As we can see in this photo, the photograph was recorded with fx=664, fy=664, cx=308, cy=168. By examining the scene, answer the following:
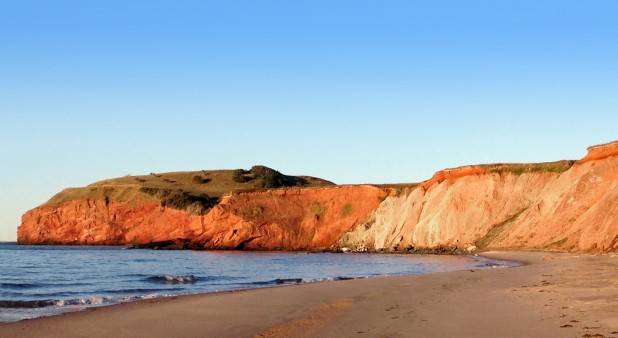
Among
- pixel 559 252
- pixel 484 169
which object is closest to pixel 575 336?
pixel 559 252

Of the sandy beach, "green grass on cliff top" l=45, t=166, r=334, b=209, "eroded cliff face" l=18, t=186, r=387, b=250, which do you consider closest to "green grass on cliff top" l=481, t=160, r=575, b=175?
"eroded cliff face" l=18, t=186, r=387, b=250

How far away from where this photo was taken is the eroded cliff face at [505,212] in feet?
140

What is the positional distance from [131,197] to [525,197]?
2706 inches

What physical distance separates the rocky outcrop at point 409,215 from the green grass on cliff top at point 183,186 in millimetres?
875

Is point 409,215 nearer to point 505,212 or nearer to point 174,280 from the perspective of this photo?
point 505,212

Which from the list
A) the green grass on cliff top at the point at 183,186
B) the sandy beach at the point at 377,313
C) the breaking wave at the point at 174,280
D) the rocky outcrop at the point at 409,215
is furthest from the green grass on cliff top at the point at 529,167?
the green grass on cliff top at the point at 183,186

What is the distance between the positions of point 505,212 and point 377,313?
43037 mm

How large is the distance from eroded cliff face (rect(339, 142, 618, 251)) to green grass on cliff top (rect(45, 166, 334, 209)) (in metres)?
35.5

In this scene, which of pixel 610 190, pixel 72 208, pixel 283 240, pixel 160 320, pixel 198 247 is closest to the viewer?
pixel 160 320

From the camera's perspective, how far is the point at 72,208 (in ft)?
366

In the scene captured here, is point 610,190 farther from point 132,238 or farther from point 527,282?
point 132,238

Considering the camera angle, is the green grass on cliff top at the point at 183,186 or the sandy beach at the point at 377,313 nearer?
the sandy beach at the point at 377,313

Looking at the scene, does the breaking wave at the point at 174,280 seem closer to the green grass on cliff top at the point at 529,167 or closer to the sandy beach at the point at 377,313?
the sandy beach at the point at 377,313

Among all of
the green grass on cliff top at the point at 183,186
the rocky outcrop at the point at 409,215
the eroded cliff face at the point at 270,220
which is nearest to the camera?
the rocky outcrop at the point at 409,215
